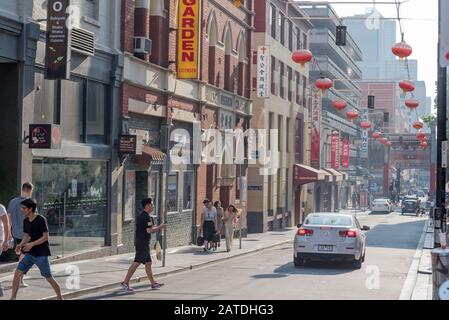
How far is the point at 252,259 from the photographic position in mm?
24609

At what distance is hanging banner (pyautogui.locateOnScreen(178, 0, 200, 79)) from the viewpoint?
85.9ft

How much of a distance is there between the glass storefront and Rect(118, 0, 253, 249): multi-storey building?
1.29 metres

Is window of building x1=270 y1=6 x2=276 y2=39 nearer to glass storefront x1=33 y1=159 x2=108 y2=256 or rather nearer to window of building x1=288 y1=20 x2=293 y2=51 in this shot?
window of building x1=288 y1=20 x2=293 y2=51

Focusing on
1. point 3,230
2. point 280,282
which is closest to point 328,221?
point 280,282

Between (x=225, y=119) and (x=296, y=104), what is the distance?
17.2 m

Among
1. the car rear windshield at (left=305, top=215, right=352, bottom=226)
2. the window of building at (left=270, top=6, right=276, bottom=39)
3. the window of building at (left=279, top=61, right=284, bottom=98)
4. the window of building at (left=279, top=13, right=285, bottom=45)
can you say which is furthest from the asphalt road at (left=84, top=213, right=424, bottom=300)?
the window of building at (left=279, top=13, right=285, bottom=45)

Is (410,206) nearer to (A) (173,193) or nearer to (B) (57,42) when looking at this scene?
(A) (173,193)

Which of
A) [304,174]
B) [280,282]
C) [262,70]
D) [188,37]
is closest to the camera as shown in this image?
[280,282]

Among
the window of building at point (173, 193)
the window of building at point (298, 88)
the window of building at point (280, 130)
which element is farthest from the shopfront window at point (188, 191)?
the window of building at point (298, 88)

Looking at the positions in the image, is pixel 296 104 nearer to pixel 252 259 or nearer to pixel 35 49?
pixel 252 259

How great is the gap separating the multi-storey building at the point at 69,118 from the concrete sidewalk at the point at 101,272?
1093mm

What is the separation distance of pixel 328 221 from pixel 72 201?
262 inches

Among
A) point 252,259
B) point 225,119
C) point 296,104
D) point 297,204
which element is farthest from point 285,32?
point 252,259

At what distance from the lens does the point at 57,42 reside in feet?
58.7
